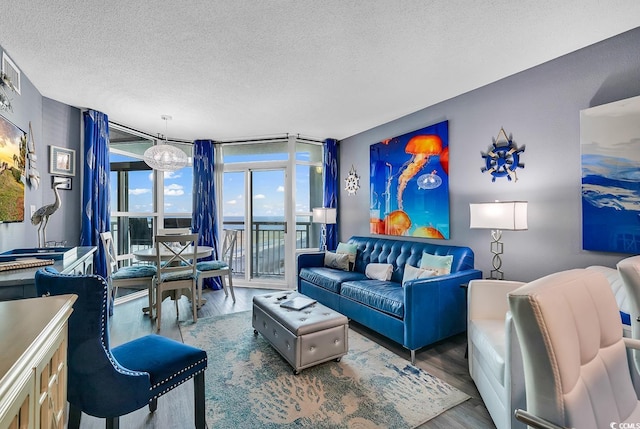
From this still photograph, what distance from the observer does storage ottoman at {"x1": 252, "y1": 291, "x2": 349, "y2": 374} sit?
86.7 inches

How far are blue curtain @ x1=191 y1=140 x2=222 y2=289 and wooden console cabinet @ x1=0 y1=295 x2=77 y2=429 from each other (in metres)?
3.91

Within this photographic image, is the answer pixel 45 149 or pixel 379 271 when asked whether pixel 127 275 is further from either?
pixel 379 271

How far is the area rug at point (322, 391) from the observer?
5.70 feet

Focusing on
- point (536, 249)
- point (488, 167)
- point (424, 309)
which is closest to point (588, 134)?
point (488, 167)

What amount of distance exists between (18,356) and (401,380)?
7.20ft

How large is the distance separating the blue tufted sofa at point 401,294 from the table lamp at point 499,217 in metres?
0.46

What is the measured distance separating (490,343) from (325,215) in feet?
10.1

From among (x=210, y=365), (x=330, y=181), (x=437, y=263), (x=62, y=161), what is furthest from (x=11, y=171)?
(x=330, y=181)

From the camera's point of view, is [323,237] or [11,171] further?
[323,237]

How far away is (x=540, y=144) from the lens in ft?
8.27

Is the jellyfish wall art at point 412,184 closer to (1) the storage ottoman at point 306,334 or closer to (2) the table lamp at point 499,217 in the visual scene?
(2) the table lamp at point 499,217

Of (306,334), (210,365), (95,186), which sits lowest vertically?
(210,365)

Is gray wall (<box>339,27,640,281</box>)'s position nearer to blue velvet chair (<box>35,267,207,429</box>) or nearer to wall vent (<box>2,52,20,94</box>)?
blue velvet chair (<box>35,267,207,429</box>)

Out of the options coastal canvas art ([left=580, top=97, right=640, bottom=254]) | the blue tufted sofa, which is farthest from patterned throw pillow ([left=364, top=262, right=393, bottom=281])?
coastal canvas art ([left=580, top=97, right=640, bottom=254])
